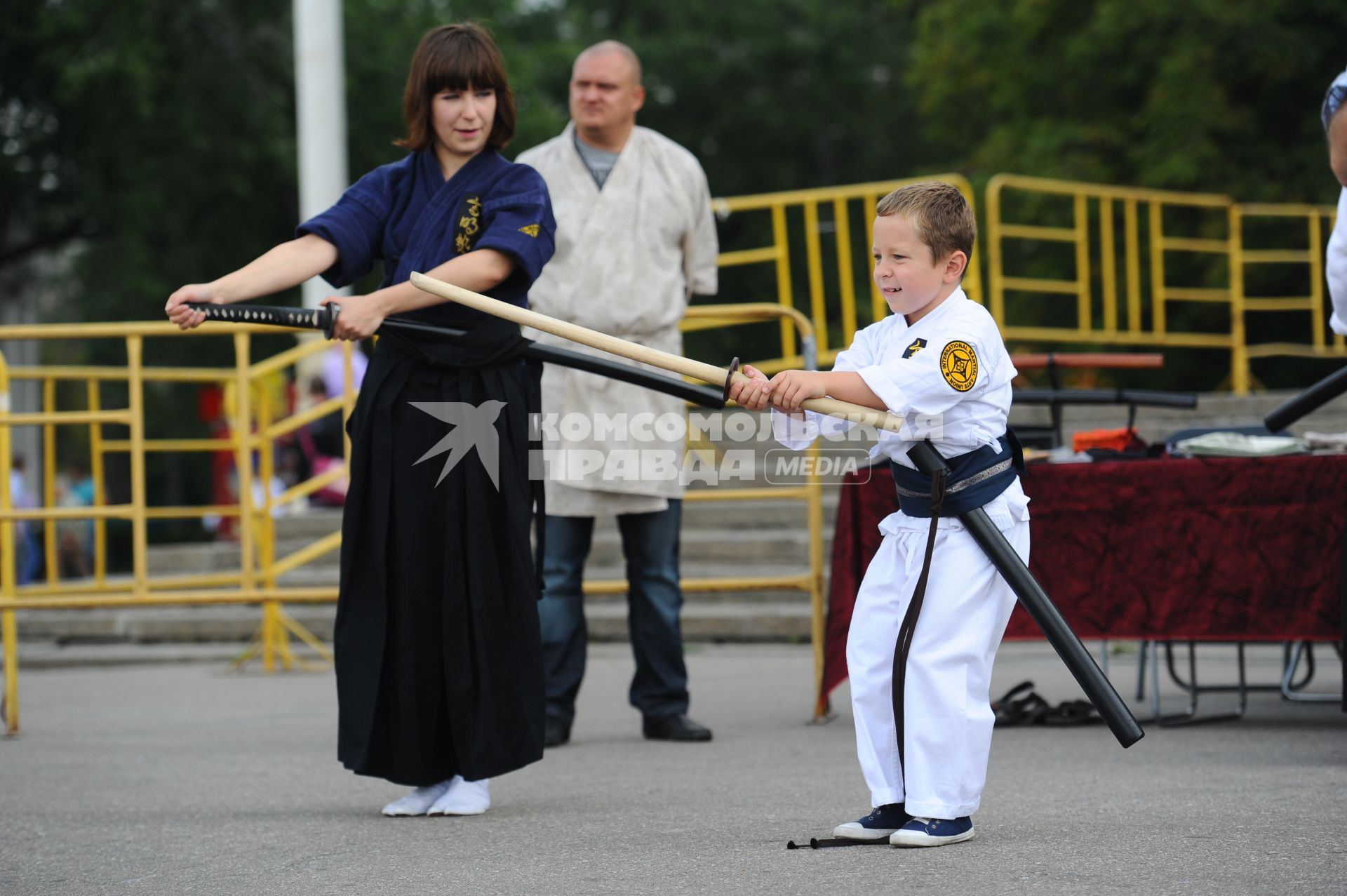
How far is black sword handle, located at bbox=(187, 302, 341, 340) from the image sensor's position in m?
4.01

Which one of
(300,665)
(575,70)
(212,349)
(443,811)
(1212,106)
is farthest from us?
(212,349)

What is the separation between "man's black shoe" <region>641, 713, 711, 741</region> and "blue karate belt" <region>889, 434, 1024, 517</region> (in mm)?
2094

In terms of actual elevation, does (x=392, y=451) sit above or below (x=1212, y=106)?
below

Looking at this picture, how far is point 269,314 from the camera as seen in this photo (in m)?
4.02

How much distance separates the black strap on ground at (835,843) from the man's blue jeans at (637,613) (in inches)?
78.8

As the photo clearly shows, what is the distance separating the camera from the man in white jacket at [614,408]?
5.68 metres

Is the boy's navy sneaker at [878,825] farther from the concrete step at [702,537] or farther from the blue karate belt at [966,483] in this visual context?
the concrete step at [702,537]

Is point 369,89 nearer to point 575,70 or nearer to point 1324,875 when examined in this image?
point 575,70

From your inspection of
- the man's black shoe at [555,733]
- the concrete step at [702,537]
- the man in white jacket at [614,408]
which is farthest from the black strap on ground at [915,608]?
the concrete step at [702,537]

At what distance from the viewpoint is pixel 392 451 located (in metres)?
4.37

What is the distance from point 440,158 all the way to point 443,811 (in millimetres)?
1780

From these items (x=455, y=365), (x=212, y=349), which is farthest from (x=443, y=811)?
(x=212, y=349)

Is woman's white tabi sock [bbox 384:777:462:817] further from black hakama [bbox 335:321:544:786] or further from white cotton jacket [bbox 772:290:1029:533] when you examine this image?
white cotton jacket [bbox 772:290:1029:533]

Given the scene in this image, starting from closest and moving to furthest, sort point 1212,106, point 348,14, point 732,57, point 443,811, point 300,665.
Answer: point 443,811
point 300,665
point 1212,106
point 348,14
point 732,57
